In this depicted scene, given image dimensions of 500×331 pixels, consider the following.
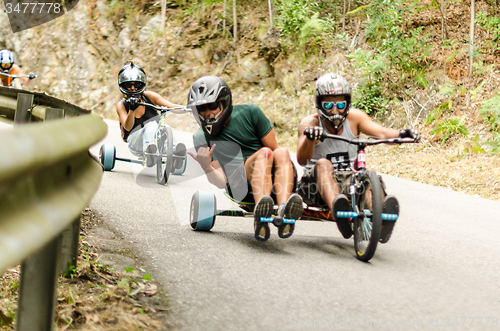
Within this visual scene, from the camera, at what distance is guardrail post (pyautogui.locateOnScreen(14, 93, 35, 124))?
4400 mm

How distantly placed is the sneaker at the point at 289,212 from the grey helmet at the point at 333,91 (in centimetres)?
108

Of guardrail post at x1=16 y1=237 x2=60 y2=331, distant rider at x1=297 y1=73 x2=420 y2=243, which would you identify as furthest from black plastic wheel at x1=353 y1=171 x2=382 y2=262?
guardrail post at x1=16 y1=237 x2=60 y2=331

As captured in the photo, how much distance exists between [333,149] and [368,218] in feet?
3.83

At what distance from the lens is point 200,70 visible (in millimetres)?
25125

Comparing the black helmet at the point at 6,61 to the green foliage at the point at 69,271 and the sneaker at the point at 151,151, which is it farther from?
the green foliage at the point at 69,271

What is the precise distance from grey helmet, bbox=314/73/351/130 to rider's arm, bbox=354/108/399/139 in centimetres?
36

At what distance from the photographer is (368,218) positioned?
4547mm

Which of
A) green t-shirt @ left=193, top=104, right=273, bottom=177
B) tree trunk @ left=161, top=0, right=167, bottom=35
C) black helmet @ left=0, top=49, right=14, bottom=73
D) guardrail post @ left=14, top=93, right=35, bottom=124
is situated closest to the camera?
guardrail post @ left=14, top=93, right=35, bottom=124

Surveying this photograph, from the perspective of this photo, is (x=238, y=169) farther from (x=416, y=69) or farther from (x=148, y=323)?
(x=416, y=69)

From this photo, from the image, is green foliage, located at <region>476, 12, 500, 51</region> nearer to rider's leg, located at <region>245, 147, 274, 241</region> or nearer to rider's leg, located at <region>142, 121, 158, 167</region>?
rider's leg, located at <region>142, 121, 158, 167</region>

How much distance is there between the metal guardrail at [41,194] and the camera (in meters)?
1.24

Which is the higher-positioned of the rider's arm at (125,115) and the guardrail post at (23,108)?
the guardrail post at (23,108)

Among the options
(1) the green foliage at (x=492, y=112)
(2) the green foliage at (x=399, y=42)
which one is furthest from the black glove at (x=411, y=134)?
(2) the green foliage at (x=399, y=42)

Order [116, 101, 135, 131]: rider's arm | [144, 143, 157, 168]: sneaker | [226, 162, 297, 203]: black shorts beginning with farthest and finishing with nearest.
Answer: [116, 101, 135, 131]: rider's arm → [144, 143, 157, 168]: sneaker → [226, 162, 297, 203]: black shorts
